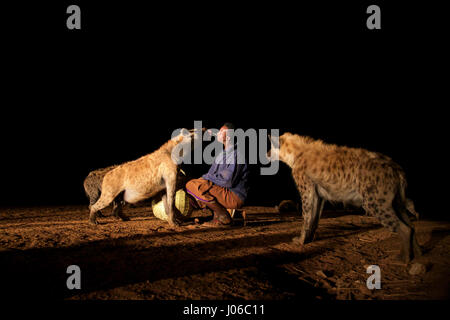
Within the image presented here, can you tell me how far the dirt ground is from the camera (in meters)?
2.07

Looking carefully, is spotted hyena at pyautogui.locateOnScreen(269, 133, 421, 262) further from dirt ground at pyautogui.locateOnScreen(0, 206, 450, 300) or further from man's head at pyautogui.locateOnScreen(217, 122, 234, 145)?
man's head at pyautogui.locateOnScreen(217, 122, 234, 145)

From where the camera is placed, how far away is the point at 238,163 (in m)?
4.13

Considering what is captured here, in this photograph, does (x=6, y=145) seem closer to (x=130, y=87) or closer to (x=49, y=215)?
(x=130, y=87)

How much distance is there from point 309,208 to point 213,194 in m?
1.35

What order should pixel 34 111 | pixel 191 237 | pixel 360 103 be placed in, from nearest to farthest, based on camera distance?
1. pixel 191 237
2. pixel 34 111
3. pixel 360 103

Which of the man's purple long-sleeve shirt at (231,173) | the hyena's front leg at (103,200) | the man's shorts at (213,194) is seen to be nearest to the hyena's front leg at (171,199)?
the man's shorts at (213,194)

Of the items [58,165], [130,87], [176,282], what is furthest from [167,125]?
[176,282]

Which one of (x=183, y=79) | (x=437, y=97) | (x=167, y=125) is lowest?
(x=167, y=125)

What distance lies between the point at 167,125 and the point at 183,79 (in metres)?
3.03

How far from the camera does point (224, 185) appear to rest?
417 centimetres

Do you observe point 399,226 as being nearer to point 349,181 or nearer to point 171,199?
point 349,181

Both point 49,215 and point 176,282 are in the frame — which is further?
point 49,215

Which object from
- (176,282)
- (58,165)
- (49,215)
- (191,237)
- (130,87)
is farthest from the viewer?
(130,87)

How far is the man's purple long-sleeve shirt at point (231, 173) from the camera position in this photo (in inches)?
163
